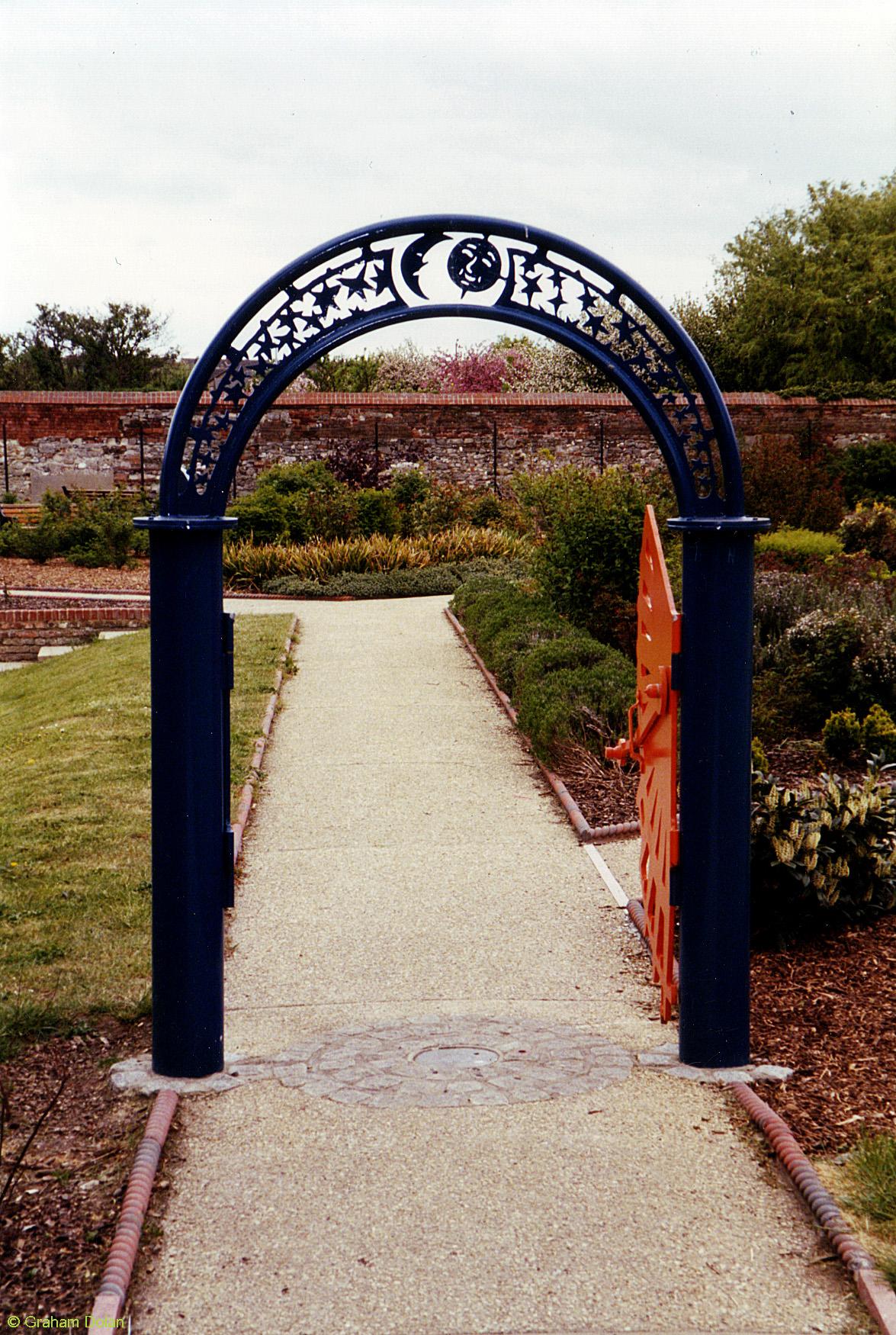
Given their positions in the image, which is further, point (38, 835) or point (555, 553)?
point (555, 553)

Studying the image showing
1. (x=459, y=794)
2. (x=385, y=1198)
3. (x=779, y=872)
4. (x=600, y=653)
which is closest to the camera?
(x=385, y=1198)

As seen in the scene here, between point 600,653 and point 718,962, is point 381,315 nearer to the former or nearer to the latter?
point 718,962

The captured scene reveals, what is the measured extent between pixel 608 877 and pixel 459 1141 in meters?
3.02

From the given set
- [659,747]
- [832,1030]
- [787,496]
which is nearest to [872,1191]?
[832,1030]

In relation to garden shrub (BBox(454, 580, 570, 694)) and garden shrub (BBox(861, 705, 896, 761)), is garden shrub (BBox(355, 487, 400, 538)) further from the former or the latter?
garden shrub (BBox(861, 705, 896, 761))

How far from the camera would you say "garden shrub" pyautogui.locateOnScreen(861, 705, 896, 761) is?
8109 mm

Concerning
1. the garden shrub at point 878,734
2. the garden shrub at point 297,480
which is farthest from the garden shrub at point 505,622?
the garden shrub at point 297,480

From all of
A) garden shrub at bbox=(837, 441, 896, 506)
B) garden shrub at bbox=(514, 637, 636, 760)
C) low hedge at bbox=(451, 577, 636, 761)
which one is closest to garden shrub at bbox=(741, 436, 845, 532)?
garden shrub at bbox=(837, 441, 896, 506)

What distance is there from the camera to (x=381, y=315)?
4324 millimetres

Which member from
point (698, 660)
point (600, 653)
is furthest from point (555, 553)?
point (698, 660)

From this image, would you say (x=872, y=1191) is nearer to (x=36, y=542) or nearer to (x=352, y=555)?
(x=352, y=555)

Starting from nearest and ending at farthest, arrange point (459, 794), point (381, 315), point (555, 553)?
point (381, 315) → point (459, 794) → point (555, 553)

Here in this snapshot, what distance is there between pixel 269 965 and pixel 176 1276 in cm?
235

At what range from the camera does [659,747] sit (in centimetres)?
480
